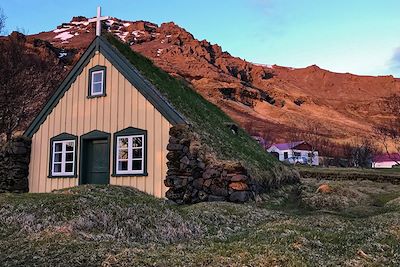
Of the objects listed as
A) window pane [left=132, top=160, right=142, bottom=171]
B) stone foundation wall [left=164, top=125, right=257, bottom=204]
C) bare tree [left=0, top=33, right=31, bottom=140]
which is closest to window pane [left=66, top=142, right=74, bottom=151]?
window pane [left=132, top=160, right=142, bottom=171]

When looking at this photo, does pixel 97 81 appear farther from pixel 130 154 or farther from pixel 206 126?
pixel 206 126

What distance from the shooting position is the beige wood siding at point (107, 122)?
16.6 meters

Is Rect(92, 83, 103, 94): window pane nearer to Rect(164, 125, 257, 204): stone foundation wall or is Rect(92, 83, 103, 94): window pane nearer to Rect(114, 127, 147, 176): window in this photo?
Rect(114, 127, 147, 176): window

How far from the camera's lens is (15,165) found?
1923 cm

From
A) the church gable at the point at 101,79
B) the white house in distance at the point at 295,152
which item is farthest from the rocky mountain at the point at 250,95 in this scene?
the church gable at the point at 101,79

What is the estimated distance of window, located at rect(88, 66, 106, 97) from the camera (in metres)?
18.3

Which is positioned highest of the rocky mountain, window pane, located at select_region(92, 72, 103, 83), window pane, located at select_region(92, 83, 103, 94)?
the rocky mountain

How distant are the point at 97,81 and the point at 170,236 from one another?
11317 millimetres

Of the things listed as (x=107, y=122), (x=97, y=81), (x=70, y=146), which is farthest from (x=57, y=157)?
(x=97, y=81)

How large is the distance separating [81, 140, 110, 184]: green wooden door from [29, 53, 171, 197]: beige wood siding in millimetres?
380

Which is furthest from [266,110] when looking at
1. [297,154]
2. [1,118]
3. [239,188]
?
[239,188]

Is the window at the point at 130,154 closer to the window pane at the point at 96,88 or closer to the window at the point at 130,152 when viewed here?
the window at the point at 130,152

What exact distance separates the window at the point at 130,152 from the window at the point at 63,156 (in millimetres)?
2270

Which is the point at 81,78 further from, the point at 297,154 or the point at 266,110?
the point at 266,110
